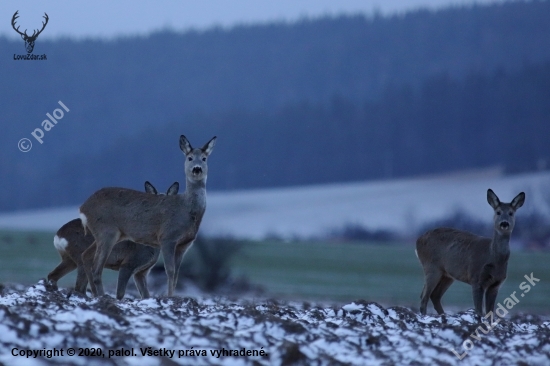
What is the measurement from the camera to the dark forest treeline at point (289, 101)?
70.5 meters

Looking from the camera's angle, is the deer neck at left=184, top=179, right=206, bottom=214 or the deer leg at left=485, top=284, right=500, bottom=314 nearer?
the deer leg at left=485, top=284, right=500, bottom=314

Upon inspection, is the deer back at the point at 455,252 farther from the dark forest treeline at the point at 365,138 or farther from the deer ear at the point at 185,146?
the dark forest treeline at the point at 365,138

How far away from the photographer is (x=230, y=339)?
8922 millimetres

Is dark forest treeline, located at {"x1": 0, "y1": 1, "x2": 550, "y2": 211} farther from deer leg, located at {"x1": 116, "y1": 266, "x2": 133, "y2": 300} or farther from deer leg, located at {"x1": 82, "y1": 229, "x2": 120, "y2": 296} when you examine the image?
deer leg, located at {"x1": 82, "y1": 229, "x2": 120, "y2": 296}

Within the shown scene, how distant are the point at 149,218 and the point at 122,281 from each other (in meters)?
1.11

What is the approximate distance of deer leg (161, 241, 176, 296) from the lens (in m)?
13.2

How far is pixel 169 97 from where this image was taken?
8712 cm

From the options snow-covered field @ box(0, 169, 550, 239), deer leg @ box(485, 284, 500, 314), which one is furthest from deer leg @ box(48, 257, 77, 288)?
snow-covered field @ box(0, 169, 550, 239)

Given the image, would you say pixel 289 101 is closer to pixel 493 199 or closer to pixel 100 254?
pixel 493 199

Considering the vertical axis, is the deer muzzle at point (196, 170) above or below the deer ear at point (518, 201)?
below

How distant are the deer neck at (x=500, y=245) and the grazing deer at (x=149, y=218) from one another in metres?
4.17

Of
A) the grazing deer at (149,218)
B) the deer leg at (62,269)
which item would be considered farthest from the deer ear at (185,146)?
the deer leg at (62,269)

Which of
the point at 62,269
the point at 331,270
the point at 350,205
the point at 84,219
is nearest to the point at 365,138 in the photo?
the point at 350,205

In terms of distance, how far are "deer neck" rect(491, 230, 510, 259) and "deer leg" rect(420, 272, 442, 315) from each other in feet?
3.60
